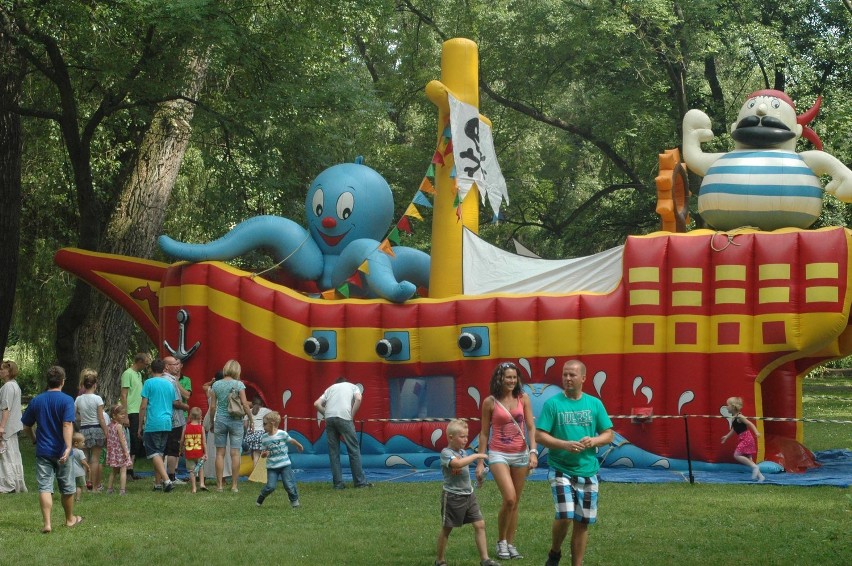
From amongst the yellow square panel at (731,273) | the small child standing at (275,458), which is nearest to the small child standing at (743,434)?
the yellow square panel at (731,273)

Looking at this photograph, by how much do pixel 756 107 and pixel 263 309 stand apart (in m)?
6.36

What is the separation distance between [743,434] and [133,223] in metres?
10.7

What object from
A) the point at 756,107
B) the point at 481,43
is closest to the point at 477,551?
the point at 756,107

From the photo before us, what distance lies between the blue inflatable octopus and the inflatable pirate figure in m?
4.20

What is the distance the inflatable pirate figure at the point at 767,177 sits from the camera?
14.5 m

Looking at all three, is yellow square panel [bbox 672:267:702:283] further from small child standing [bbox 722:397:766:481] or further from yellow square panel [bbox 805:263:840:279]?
small child standing [bbox 722:397:766:481]

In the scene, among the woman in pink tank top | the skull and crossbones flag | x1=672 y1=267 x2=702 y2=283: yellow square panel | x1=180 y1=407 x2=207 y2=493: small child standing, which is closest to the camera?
the woman in pink tank top

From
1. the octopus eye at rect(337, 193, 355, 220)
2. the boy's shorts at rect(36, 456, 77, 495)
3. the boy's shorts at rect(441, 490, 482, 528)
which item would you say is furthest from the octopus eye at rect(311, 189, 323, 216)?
the boy's shorts at rect(441, 490, 482, 528)

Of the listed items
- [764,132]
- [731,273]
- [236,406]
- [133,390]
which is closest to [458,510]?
[236,406]

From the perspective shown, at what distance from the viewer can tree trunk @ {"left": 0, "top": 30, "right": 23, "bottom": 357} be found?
59.4 ft

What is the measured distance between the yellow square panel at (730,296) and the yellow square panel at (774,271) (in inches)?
10.6

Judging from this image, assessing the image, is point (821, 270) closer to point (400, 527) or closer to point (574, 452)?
point (400, 527)

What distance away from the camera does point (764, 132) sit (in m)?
15.1

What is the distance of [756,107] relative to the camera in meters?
15.3
